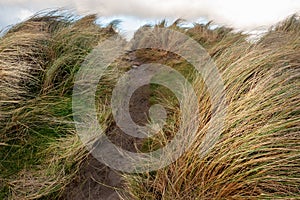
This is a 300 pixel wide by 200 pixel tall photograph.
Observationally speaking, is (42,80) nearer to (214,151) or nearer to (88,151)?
(88,151)

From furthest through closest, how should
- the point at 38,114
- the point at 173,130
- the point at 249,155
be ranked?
the point at 38,114 → the point at 173,130 → the point at 249,155

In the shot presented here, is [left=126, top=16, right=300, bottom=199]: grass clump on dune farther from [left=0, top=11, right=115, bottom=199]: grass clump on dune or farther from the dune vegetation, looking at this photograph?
[left=0, top=11, right=115, bottom=199]: grass clump on dune

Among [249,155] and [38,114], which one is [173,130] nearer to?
[249,155]

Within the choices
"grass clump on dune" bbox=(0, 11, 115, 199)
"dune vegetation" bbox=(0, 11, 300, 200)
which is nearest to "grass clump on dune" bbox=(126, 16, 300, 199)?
"dune vegetation" bbox=(0, 11, 300, 200)

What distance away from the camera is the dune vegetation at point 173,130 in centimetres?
175

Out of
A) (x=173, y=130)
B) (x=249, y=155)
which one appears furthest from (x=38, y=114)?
(x=249, y=155)

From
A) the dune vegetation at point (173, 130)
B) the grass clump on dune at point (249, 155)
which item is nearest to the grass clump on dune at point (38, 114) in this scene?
the dune vegetation at point (173, 130)

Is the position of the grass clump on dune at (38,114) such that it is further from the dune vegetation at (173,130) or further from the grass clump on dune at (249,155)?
the grass clump on dune at (249,155)

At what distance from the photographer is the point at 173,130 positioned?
92.3 inches

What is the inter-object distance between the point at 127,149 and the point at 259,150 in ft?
4.16

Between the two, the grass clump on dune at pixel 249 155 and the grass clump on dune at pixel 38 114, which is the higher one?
the grass clump on dune at pixel 249 155

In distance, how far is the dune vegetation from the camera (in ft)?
5.74

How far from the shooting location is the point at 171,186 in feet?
6.31

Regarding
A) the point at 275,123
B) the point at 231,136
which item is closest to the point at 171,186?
the point at 231,136
